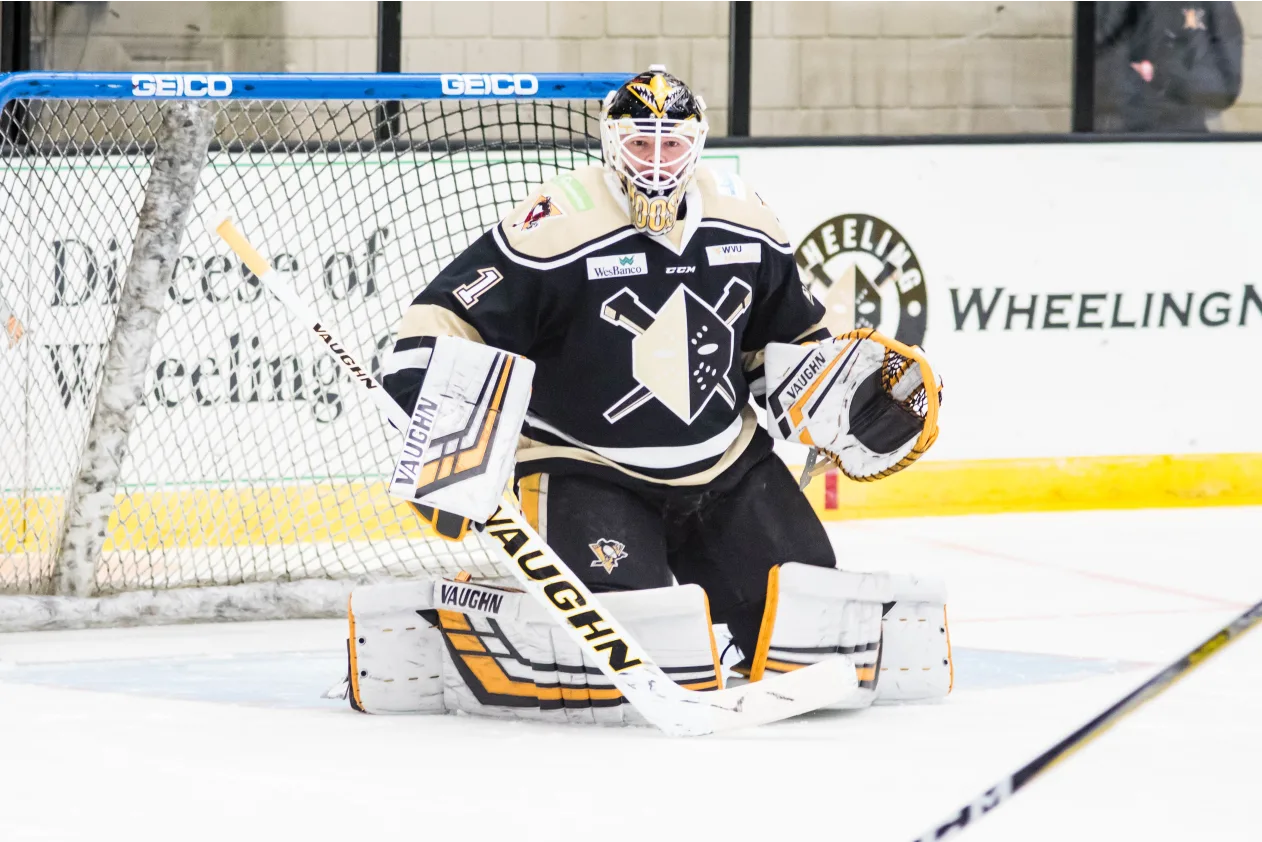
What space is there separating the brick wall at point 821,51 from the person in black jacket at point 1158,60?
0.10 metres

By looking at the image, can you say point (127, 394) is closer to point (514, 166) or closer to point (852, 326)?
point (514, 166)

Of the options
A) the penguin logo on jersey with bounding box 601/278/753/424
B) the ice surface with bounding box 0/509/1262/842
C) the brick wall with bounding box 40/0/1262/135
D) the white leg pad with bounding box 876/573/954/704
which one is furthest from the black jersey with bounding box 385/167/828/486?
the brick wall with bounding box 40/0/1262/135

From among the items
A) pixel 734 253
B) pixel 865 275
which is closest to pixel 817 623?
pixel 734 253

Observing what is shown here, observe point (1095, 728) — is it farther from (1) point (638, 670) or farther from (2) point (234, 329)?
(2) point (234, 329)

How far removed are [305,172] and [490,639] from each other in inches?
76.5

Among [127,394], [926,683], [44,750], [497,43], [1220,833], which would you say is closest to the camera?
[1220,833]

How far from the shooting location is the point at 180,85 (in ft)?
→ 11.1

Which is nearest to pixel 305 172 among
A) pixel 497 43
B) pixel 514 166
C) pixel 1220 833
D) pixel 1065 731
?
pixel 514 166

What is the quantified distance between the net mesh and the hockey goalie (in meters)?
1.08

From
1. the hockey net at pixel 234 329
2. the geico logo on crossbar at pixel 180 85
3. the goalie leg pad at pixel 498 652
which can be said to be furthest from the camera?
the hockey net at pixel 234 329

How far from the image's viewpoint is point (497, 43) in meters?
5.59

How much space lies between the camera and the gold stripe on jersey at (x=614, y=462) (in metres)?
2.76

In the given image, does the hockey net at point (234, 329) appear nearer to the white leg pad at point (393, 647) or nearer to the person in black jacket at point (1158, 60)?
the white leg pad at point (393, 647)

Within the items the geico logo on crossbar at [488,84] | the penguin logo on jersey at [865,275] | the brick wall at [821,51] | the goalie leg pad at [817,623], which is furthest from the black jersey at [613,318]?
the brick wall at [821,51]
